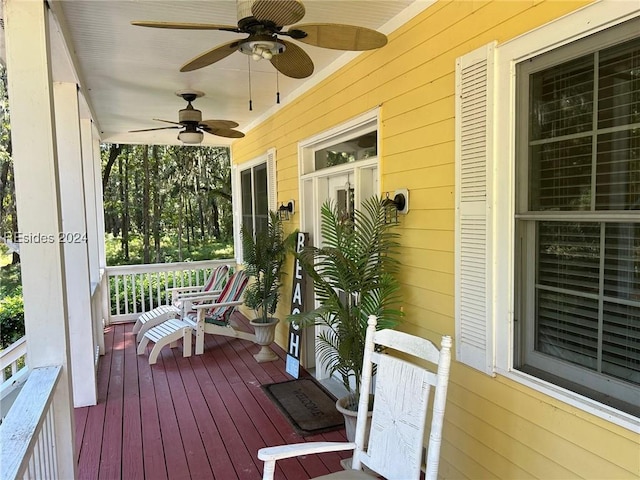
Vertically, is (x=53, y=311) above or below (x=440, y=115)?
below

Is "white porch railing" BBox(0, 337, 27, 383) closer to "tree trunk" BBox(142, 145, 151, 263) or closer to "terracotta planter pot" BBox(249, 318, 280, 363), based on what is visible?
"terracotta planter pot" BBox(249, 318, 280, 363)

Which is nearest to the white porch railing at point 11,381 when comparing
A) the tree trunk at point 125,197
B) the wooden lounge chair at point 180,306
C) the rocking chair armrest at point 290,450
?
the rocking chair armrest at point 290,450

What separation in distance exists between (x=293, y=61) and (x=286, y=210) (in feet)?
8.39

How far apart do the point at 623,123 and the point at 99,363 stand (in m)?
5.11

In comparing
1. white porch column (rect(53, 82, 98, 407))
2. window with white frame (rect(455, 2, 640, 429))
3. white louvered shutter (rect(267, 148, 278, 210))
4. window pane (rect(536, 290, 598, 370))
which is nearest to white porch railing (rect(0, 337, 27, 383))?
white porch column (rect(53, 82, 98, 407))

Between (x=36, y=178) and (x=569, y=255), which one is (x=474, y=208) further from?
(x=36, y=178)

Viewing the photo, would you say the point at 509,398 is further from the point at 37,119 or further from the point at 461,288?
the point at 37,119

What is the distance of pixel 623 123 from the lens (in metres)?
1.54

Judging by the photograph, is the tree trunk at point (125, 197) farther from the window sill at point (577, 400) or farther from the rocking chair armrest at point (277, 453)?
the window sill at point (577, 400)

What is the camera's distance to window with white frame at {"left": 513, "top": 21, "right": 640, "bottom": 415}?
1.54 m

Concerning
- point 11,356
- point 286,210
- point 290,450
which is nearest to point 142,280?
point 286,210

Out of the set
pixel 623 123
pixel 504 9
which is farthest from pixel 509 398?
pixel 504 9

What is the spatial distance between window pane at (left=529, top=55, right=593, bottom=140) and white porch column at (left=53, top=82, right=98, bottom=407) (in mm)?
3575

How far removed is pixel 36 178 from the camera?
2.04 metres
